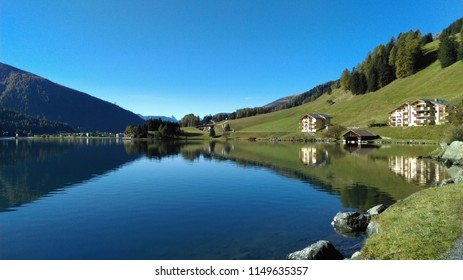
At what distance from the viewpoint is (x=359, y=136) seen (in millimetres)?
170125

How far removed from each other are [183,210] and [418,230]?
70.8 feet

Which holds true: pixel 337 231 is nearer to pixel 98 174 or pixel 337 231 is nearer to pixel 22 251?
pixel 22 251

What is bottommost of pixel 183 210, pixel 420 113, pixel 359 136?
pixel 183 210

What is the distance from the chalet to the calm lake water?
11022cm

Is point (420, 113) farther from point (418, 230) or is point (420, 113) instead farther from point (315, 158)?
point (418, 230)

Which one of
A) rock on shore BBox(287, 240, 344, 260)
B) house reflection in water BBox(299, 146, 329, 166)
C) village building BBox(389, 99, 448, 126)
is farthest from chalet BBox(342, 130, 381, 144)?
rock on shore BBox(287, 240, 344, 260)

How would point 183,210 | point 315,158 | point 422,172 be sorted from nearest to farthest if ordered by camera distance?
point 183,210
point 422,172
point 315,158

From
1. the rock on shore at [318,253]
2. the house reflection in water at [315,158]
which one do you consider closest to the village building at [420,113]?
the house reflection in water at [315,158]

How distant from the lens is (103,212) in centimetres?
3378

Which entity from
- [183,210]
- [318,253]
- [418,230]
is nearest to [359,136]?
[183,210]

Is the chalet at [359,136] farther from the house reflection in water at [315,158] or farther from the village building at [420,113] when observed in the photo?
the house reflection in water at [315,158]

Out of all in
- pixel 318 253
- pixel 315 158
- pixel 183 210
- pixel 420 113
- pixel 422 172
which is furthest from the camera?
pixel 420 113

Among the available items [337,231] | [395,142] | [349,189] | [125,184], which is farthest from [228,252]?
[395,142]

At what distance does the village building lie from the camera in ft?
529
